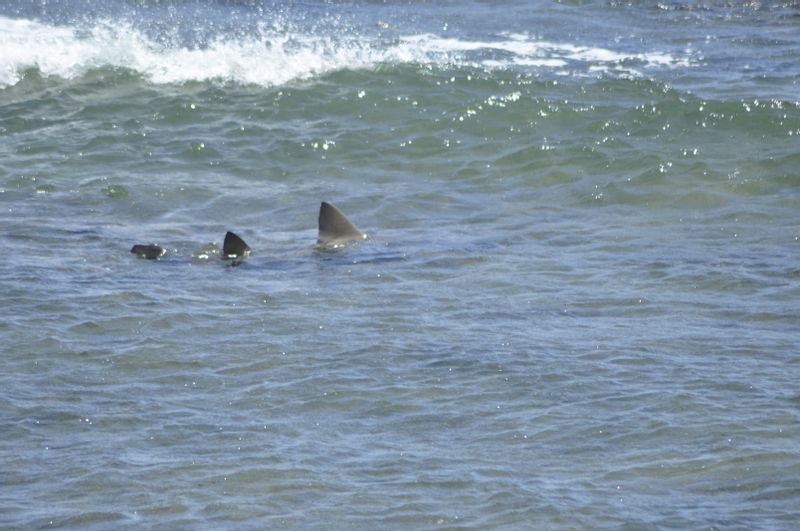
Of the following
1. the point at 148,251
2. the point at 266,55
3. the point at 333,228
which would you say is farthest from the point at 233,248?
the point at 266,55

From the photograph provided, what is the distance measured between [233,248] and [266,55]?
6982mm

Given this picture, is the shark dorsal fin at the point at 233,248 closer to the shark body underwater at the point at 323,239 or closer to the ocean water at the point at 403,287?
the shark body underwater at the point at 323,239

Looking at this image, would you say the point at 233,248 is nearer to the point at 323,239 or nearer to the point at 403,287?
the point at 323,239

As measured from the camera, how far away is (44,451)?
5.68 m

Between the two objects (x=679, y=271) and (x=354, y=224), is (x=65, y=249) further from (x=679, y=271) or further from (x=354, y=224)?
(x=679, y=271)

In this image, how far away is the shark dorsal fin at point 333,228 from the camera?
898cm

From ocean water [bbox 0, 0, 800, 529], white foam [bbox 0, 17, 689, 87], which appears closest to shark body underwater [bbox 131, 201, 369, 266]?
ocean water [bbox 0, 0, 800, 529]

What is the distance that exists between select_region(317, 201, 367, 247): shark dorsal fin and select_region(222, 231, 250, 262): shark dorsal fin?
0.52m

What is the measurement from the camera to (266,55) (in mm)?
15312

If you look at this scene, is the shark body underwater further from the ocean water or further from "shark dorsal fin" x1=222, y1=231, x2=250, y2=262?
the ocean water

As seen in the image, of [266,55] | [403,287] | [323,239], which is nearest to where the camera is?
[403,287]

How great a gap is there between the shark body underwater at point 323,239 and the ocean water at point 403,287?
0.12 m

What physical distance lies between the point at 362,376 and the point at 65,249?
10.3ft

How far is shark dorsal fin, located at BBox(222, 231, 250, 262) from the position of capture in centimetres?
867
